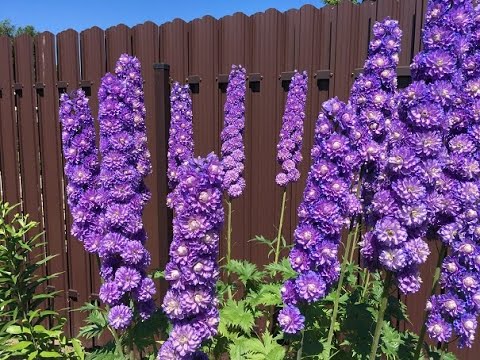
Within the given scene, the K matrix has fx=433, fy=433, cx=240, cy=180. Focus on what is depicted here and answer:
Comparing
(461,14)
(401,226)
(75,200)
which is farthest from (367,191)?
(75,200)

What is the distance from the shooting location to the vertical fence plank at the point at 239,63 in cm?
409

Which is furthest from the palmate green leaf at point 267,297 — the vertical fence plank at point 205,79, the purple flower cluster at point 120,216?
the vertical fence plank at point 205,79

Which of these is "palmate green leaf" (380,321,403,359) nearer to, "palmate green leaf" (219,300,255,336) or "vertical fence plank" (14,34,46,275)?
"palmate green leaf" (219,300,255,336)

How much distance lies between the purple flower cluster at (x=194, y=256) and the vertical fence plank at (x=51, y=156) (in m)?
3.80

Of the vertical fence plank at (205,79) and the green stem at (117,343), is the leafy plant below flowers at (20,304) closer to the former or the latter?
the green stem at (117,343)

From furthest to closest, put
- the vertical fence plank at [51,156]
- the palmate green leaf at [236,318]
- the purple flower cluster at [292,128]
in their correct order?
the vertical fence plank at [51,156], the purple flower cluster at [292,128], the palmate green leaf at [236,318]

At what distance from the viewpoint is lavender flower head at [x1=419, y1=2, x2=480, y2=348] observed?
1668 mm

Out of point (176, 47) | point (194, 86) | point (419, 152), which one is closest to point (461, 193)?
point (419, 152)

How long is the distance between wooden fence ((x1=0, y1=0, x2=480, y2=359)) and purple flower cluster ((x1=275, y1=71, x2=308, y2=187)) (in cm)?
76

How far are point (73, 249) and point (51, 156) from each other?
1.12 meters

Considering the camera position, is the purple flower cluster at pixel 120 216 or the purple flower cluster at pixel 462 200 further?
the purple flower cluster at pixel 120 216

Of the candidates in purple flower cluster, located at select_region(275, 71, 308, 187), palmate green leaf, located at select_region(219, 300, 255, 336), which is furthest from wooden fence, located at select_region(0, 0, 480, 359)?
palmate green leaf, located at select_region(219, 300, 255, 336)

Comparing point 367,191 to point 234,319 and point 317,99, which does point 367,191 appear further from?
point 317,99

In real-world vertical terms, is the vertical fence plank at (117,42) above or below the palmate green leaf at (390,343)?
above
